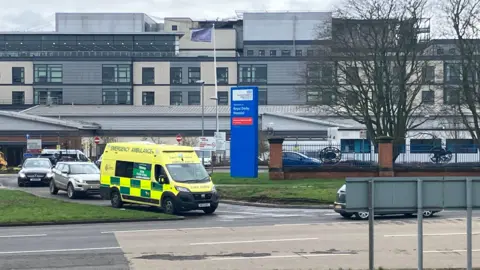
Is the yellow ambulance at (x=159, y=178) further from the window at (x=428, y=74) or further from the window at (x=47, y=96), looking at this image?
the window at (x=47, y=96)

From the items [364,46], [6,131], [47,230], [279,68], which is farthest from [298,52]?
[47,230]

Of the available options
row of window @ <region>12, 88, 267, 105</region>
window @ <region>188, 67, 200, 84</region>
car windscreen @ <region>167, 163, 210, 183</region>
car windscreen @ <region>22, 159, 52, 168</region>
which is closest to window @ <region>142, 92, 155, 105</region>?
row of window @ <region>12, 88, 267, 105</region>

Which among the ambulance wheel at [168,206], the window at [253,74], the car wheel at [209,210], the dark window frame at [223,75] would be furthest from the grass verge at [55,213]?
the window at [253,74]

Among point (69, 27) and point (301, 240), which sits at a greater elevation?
point (69, 27)

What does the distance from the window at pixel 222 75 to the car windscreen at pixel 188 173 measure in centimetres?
6301

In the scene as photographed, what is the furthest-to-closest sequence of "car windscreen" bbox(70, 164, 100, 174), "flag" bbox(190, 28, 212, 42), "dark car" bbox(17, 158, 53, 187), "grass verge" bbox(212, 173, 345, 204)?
"flag" bbox(190, 28, 212, 42), "dark car" bbox(17, 158, 53, 187), "car windscreen" bbox(70, 164, 100, 174), "grass verge" bbox(212, 173, 345, 204)

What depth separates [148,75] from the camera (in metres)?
90.8

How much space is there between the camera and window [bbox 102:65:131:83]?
90.0m

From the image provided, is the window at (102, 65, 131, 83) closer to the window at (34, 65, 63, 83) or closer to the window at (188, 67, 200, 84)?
the window at (34, 65, 63, 83)

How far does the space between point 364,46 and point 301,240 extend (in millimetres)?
33799

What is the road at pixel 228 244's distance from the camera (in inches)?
617

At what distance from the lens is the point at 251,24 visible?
310 feet

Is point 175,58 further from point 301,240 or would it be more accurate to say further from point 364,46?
point 301,240

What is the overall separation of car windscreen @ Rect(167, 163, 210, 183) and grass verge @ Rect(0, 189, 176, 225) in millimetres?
1536
